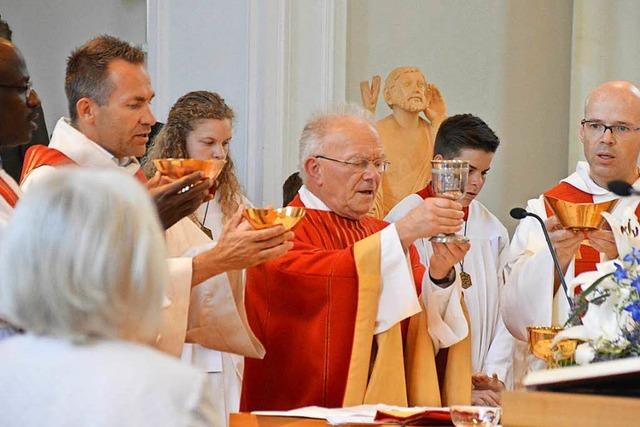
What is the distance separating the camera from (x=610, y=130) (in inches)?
185

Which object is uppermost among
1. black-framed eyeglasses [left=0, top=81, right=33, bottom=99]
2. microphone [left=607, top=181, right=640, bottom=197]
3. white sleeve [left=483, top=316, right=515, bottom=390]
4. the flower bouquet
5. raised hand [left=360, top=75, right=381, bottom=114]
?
raised hand [left=360, top=75, right=381, bottom=114]

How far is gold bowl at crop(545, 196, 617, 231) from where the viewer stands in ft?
12.8

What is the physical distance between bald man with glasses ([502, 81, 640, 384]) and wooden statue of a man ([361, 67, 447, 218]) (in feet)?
6.72

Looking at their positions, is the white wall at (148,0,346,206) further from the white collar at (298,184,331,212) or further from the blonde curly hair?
the white collar at (298,184,331,212)

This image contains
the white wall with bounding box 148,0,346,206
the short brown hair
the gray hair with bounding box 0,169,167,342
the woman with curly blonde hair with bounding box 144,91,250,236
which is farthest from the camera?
the white wall with bounding box 148,0,346,206

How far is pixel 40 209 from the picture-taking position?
189 cm

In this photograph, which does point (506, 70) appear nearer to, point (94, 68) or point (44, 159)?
point (94, 68)

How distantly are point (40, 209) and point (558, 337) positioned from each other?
1668 millimetres

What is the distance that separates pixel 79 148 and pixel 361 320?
1.04 metres

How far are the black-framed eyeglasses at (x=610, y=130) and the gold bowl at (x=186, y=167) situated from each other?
1.64 meters

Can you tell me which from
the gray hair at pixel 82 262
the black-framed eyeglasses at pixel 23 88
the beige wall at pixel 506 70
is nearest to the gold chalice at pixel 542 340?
the black-framed eyeglasses at pixel 23 88

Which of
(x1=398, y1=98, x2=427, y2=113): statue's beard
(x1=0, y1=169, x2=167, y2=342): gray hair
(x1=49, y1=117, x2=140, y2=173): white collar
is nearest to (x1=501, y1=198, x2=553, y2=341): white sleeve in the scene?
(x1=49, y1=117, x2=140, y2=173): white collar

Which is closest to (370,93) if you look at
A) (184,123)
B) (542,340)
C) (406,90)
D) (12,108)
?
(406,90)

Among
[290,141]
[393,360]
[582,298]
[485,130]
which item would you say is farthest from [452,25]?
[582,298]
